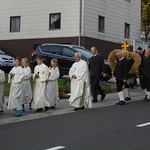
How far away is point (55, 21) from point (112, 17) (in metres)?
5.29

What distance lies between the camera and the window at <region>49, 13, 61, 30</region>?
31.8 meters

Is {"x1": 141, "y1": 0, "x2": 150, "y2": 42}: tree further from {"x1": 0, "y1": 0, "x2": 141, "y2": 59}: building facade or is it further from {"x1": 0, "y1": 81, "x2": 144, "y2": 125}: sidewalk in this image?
{"x1": 0, "y1": 81, "x2": 144, "y2": 125}: sidewalk

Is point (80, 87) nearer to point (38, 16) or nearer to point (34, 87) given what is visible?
point (34, 87)

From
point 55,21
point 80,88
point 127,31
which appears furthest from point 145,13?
point 80,88

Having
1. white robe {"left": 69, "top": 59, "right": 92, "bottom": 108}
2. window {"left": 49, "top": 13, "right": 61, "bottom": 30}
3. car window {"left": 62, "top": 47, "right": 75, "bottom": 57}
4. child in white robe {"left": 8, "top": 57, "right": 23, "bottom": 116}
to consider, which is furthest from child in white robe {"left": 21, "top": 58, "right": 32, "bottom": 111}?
window {"left": 49, "top": 13, "right": 61, "bottom": 30}

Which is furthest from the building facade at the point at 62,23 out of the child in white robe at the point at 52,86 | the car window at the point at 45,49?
the child in white robe at the point at 52,86

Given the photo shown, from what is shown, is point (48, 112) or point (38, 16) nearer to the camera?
point (48, 112)

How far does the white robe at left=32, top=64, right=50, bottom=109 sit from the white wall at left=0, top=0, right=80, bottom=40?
18794 mm

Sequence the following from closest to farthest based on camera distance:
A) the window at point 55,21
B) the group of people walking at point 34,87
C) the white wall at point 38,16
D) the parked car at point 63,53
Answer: the group of people walking at point 34,87 → the parked car at point 63,53 → the white wall at point 38,16 → the window at point 55,21

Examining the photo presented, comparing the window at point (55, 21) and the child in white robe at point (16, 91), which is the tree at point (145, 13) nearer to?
the window at point (55, 21)

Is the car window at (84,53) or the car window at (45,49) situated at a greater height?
Result: the car window at (45,49)

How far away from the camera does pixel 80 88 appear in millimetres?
12195

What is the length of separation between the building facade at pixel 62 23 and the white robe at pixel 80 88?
18.3 meters

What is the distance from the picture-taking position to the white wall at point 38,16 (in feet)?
101
